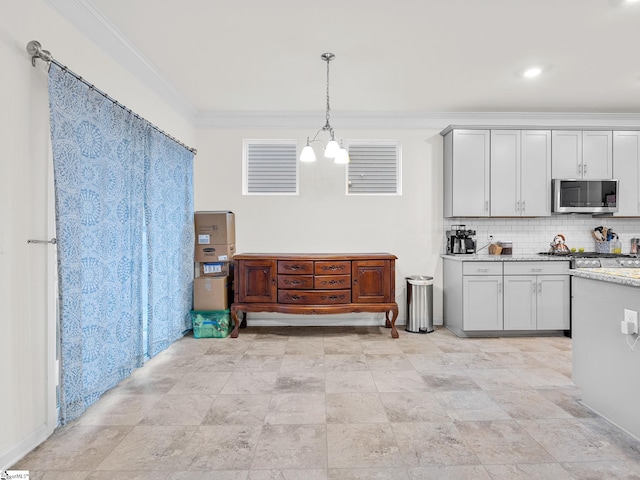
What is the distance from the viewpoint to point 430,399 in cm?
263

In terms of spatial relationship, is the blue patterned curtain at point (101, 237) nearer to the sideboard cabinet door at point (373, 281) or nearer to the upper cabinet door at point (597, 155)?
the sideboard cabinet door at point (373, 281)

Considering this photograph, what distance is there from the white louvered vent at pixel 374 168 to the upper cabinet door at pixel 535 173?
57.2 inches

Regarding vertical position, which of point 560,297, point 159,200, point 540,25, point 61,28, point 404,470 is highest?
point 540,25

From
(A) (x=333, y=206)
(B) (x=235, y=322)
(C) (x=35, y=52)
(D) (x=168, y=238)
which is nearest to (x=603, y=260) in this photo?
(A) (x=333, y=206)

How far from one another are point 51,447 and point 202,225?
266 centimetres

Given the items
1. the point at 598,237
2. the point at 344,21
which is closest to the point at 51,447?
the point at 344,21

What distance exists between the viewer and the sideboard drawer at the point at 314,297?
4.10 m

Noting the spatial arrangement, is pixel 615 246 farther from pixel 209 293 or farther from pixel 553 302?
pixel 209 293

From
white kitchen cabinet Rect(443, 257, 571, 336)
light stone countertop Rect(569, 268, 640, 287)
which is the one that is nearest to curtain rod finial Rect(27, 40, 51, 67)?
light stone countertop Rect(569, 268, 640, 287)

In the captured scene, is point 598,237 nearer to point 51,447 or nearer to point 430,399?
point 430,399

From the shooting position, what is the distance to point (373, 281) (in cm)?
415

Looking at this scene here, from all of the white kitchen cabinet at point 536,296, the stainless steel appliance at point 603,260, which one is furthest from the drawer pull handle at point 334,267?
the stainless steel appliance at point 603,260

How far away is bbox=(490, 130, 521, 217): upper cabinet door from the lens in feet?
14.4

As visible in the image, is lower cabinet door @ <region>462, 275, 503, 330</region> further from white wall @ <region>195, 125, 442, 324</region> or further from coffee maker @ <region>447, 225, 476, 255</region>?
white wall @ <region>195, 125, 442, 324</region>
